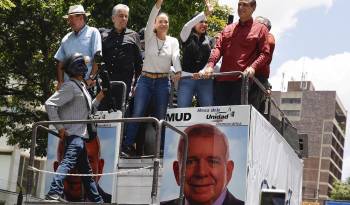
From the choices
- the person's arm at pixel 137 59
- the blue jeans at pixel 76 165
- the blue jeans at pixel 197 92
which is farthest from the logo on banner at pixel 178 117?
the person's arm at pixel 137 59

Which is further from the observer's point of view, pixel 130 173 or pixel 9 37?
pixel 9 37

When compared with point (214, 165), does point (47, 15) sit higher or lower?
higher

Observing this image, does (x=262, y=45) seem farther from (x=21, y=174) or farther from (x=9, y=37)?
(x=21, y=174)

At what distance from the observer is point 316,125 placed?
5714 inches

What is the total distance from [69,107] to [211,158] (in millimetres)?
1618

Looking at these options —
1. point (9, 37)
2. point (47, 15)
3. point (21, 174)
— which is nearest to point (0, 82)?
point (9, 37)

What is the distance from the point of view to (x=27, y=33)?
73.2 ft

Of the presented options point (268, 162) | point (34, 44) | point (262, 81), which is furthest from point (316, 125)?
point (268, 162)

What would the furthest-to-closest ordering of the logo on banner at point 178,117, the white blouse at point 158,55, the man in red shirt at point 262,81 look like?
the white blouse at point 158,55 → the man in red shirt at point 262,81 → the logo on banner at point 178,117

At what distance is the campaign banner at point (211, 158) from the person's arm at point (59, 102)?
113 cm

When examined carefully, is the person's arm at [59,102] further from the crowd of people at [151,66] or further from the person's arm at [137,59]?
the person's arm at [137,59]

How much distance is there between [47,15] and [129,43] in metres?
12.7

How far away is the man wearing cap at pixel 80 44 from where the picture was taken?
8570mm

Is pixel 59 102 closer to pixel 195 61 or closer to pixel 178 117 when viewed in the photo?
pixel 178 117
